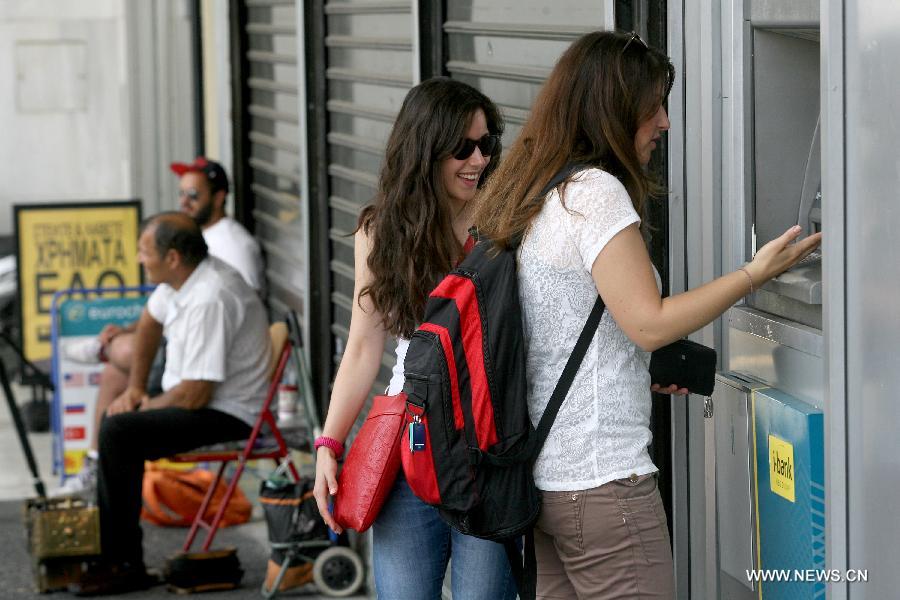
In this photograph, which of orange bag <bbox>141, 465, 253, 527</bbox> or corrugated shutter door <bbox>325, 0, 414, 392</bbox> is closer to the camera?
corrugated shutter door <bbox>325, 0, 414, 392</bbox>

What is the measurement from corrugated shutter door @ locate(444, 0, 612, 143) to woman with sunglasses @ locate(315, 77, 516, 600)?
0.74 meters

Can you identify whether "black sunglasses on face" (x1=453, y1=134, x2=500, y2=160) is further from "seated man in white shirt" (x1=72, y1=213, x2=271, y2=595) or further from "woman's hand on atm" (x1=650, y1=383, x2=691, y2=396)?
"seated man in white shirt" (x1=72, y1=213, x2=271, y2=595)

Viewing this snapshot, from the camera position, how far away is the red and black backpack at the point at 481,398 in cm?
248

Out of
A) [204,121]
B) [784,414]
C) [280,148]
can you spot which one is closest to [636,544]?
[784,414]

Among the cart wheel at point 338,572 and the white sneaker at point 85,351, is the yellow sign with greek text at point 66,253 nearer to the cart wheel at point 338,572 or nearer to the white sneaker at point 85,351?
the white sneaker at point 85,351

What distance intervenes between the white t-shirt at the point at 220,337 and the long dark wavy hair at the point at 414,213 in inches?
103

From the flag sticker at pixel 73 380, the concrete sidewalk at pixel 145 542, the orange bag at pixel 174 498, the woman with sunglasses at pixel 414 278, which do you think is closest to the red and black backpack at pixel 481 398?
the woman with sunglasses at pixel 414 278

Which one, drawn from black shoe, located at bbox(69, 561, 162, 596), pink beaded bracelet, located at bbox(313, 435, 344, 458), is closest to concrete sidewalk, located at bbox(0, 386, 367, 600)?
black shoe, located at bbox(69, 561, 162, 596)

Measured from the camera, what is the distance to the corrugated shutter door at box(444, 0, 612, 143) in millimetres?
3959

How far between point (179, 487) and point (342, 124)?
180 centimetres

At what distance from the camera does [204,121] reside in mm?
9305

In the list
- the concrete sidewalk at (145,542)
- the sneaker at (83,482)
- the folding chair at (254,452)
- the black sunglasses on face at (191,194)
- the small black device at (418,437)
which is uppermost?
the black sunglasses on face at (191,194)

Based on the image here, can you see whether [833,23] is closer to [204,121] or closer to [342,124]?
[342,124]

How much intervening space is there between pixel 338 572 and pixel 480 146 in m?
2.62
